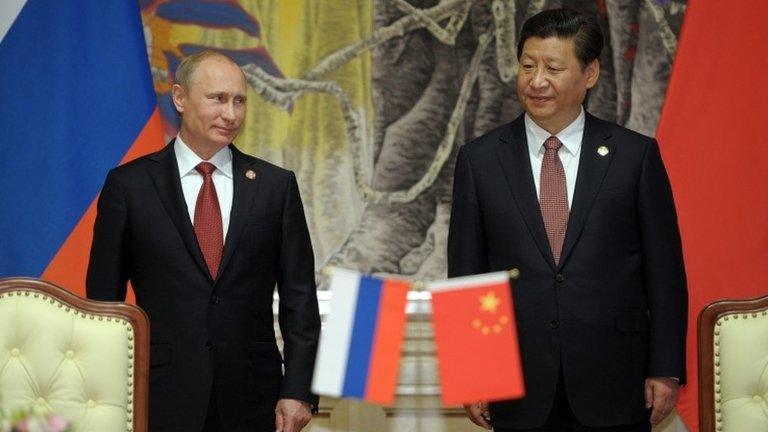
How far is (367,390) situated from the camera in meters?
2.43

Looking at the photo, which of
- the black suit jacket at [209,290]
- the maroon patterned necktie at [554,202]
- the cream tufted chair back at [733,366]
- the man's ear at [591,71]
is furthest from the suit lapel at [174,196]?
the cream tufted chair back at [733,366]

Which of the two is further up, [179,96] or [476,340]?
[179,96]

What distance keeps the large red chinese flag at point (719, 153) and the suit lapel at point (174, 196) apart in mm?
1818

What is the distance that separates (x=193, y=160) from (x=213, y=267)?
1.11ft

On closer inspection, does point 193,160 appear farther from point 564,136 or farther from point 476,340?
point 476,340

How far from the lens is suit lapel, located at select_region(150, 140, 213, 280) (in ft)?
10.5

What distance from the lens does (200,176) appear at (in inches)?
132

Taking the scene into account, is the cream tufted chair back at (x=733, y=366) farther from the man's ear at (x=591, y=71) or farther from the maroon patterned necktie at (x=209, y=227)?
the maroon patterned necktie at (x=209, y=227)

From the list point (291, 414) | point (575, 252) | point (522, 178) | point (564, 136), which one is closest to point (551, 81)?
point (564, 136)

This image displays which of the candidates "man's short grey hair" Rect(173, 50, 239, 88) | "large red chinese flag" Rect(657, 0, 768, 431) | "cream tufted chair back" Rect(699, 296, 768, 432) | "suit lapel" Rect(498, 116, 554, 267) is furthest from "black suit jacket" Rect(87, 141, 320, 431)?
"large red chinese flag" Rect(657, 0, 768, 431)

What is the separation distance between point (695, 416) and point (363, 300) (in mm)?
2071

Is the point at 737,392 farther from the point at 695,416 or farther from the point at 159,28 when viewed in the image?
the point at 159,28

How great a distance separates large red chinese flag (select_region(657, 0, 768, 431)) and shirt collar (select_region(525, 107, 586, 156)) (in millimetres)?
934

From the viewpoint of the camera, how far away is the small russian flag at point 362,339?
243cm
